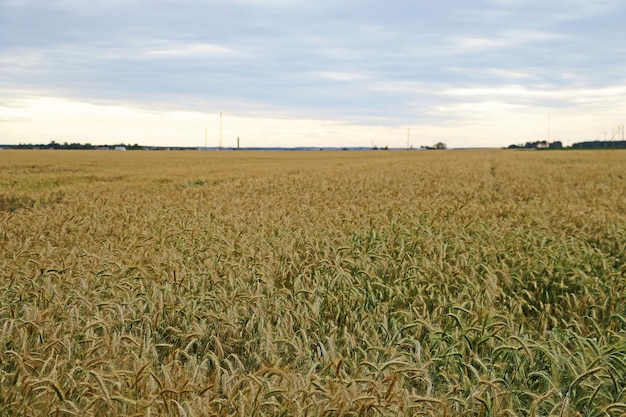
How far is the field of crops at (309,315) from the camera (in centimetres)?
222

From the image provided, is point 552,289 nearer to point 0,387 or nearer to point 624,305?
point 624,305

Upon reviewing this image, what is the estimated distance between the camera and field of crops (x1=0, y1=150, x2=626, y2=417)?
2217mm

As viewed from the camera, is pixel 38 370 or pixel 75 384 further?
pixel 38 370

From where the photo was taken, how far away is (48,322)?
9.87ft

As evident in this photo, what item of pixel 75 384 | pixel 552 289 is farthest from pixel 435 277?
pixel 75 384

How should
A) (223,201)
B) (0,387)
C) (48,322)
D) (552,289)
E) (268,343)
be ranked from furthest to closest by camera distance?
(223,201) → (552,289) → (48,322) → (268,343) → (0,387)

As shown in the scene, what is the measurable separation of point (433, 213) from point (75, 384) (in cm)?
625

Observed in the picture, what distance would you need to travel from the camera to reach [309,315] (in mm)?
3320

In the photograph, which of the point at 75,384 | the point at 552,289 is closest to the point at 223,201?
the point at 552,289

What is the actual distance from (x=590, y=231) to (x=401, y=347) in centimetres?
488

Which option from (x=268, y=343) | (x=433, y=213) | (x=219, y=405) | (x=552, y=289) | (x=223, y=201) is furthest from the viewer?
(x=223, y=201)

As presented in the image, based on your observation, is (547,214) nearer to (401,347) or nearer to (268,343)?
(401,347)

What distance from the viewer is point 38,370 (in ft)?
7.98

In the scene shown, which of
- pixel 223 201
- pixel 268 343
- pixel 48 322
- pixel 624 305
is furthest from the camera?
pixel 223 201
